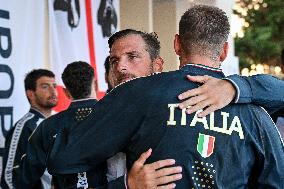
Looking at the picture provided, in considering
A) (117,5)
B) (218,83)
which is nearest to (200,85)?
(218,83)

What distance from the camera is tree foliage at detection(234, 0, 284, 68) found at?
1445 cm

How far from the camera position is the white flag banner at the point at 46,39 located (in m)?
5.06

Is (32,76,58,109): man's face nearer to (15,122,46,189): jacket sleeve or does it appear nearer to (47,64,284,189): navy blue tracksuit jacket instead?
(15,122,46,189): jacket sleeve

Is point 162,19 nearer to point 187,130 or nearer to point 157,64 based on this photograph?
point 157,64

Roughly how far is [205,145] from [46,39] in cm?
417

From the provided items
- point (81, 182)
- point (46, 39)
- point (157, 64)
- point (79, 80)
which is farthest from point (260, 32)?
point (81, 182)

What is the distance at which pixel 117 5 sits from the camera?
7.03 metres

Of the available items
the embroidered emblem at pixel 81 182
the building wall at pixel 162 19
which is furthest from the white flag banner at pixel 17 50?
the embroidered emblem at pixel 81 182

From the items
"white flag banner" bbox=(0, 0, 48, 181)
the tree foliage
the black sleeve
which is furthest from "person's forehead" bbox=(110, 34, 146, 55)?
the tree foliage

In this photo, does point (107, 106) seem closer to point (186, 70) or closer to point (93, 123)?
point (93, 123)

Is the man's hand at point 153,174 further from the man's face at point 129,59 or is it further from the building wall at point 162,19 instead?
the building wall at point 162,19

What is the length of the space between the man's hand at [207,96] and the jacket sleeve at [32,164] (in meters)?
1.78

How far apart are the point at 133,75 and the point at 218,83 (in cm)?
46

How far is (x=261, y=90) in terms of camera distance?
2049mm
